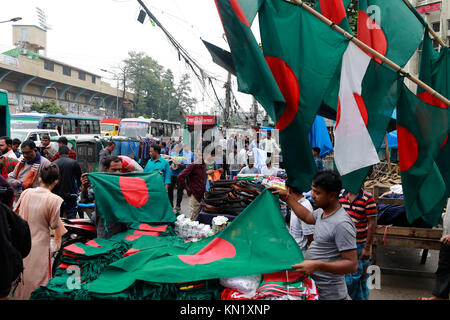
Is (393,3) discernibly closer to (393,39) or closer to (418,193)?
(393,39)

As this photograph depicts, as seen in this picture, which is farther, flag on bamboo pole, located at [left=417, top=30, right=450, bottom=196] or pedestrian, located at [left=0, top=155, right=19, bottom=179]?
pedestrian, located at [left=0, top=155, right=19, bottom=179]

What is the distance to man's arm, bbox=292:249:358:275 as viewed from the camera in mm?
2529

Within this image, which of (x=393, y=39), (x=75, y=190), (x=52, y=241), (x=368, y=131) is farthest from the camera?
(x=75, y=190)

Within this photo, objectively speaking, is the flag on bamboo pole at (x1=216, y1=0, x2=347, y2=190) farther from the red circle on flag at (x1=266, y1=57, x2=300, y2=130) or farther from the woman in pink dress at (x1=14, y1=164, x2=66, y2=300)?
the woman in pink dress at (x1=14, y1=164, x2=66, y2=300)

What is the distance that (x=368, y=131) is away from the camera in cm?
321

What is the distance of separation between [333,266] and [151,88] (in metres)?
65.6

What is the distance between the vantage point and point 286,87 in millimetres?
3076

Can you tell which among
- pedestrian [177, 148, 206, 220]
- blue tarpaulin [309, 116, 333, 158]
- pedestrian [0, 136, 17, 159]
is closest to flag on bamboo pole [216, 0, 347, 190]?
blue tarpaulin [309, 116, 333, 158]

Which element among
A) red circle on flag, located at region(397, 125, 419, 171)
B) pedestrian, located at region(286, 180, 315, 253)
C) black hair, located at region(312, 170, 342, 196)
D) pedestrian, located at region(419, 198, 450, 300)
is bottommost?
pedestrian, located at region(419, 198, 450, 300)

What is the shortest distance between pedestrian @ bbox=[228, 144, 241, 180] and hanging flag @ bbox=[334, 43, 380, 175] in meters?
9.33

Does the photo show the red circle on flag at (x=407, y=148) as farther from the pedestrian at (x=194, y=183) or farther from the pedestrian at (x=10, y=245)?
the pedestrian at (x=194, y=183)

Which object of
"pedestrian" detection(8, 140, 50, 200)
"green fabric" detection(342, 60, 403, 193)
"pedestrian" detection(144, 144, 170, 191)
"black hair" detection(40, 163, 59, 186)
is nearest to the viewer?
"green fabric" detection(342, 60, 403, 193)
